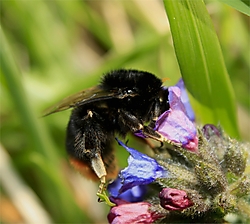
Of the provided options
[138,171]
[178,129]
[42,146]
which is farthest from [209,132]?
[42,146]

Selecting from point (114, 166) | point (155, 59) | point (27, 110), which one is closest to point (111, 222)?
point (114, 166)

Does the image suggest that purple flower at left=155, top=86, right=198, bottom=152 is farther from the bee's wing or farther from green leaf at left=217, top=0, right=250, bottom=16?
green leaf at left=217, top=0, right=250, bottom=16

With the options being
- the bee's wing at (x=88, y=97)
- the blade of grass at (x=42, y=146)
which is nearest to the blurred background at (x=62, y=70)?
the blade of grass at (x=42, y=146)

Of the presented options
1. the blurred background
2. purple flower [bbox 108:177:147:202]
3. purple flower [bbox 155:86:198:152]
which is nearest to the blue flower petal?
purple flower [bbox 155:86:198:152]

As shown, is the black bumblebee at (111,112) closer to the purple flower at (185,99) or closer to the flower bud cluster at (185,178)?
the flower bud cluster at (185,178)

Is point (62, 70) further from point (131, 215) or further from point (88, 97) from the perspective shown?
point (131, 215)

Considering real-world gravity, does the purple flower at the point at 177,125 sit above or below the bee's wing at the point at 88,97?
below
